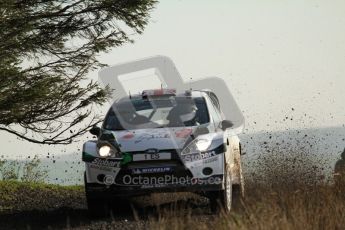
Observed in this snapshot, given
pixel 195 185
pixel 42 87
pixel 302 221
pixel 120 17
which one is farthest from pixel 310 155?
pixel 302 221

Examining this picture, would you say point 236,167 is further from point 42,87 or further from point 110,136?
point 42,87

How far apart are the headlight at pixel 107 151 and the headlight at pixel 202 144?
1264mm

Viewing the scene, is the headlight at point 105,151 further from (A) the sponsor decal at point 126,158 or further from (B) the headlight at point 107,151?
(A) the sponsor decal at point 126,158

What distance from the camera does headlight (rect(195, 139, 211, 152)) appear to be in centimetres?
1004

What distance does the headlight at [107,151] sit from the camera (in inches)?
396

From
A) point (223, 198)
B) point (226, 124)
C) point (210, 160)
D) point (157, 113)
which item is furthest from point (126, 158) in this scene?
point (226, 124)

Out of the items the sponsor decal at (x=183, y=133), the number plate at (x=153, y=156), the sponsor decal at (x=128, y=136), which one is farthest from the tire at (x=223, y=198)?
the sponsor decal at (x=128, y=136)

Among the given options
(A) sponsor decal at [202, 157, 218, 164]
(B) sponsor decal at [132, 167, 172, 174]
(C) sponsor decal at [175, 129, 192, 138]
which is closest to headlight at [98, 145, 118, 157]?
(B) sponsor decal at [132, 167, 172, 174]

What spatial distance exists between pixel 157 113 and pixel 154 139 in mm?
1180

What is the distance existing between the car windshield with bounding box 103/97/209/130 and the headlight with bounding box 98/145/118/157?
1.98 feet

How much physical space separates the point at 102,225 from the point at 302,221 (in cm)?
329

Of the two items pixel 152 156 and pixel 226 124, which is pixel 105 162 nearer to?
pixel 152 156

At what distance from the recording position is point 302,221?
24.2 feet

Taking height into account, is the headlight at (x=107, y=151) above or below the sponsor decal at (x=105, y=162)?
above
